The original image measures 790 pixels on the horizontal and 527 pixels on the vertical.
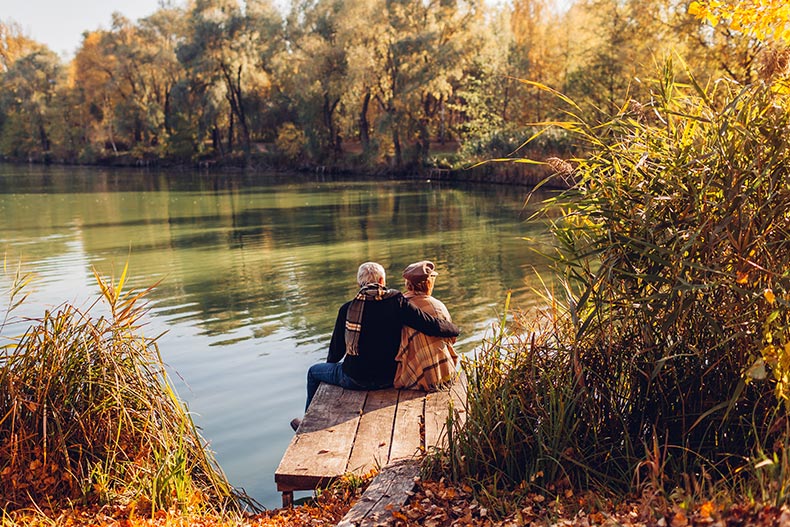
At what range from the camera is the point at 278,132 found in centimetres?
5494

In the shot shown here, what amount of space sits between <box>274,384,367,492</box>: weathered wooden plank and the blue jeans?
4 centimetres

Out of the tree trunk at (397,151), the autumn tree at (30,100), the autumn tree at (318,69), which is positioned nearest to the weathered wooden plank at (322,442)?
the tree trunk at (397,151)

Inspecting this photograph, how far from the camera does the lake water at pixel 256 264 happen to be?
26.9 feet

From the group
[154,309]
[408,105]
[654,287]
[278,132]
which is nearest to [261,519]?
[654,287]

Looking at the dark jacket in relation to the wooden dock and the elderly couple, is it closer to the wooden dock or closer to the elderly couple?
the elderly couple

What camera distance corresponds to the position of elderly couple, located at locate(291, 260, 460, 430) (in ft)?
17.8

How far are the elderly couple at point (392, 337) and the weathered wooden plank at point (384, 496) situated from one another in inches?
51.7

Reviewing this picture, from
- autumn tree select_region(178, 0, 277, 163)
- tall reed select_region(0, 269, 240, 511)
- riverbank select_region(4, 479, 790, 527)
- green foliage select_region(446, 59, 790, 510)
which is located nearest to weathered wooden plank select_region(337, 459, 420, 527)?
riverbank select_region(4, 479, 790, 527)

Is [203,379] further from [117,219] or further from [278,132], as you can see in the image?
[278,132]

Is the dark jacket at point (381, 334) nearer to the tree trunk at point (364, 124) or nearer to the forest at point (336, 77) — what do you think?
the forest at point (336, 77)

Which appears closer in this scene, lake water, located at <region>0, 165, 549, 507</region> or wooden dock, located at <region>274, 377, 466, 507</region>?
wooden dock, located at <region>274, 377, 466, 507</region>

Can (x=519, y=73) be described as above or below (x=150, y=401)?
above

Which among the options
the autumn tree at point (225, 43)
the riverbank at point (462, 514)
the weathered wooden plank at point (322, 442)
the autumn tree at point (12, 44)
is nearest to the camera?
the riverbank at point (462, 514)

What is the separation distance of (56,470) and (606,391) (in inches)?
120
